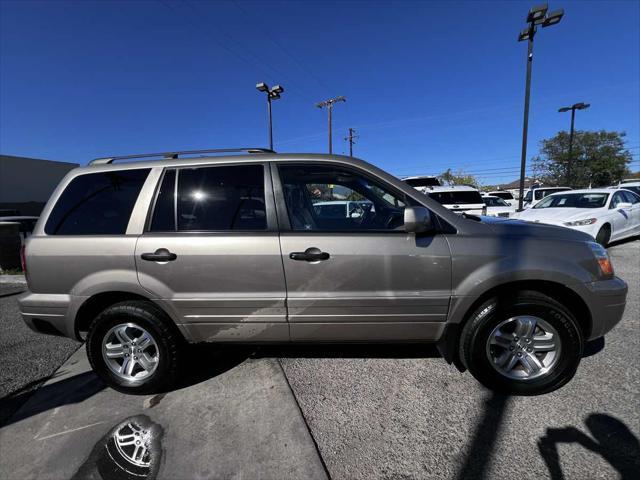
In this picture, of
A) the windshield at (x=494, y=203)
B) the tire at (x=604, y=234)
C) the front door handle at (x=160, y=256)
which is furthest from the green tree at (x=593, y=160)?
the front door handle at (x=160, y=256)

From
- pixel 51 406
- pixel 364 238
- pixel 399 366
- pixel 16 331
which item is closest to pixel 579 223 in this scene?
pixel 399 366

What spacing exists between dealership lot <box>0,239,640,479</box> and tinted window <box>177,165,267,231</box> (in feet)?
4.48

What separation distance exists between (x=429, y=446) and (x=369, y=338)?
78 cm

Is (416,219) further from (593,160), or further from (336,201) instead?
(593,160)

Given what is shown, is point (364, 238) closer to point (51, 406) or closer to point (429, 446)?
point (429, 446)

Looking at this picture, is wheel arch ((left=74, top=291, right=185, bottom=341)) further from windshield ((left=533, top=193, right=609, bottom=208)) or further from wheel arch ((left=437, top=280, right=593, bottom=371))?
windshield ((left=533, top=193, right=609, bottom=208))

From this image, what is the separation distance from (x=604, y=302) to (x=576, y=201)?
7.20 meters

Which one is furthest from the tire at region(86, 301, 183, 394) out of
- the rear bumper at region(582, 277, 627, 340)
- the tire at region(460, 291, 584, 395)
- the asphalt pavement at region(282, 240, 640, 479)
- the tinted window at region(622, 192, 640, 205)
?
the tinted window at region(622, 192, 640, 205)

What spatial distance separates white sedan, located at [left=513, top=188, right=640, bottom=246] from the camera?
6.97 meters

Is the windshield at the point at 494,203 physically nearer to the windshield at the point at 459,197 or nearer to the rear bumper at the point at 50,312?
the windshield at the point at 459,197

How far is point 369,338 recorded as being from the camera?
2527 millimetres

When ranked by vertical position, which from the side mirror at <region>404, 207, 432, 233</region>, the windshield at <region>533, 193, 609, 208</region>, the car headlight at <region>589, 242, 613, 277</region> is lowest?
the car headlight at <region>589, 242, 613, 277</region>

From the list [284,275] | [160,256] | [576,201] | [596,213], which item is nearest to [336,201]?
[284,275]

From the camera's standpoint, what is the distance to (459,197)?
11133mm
